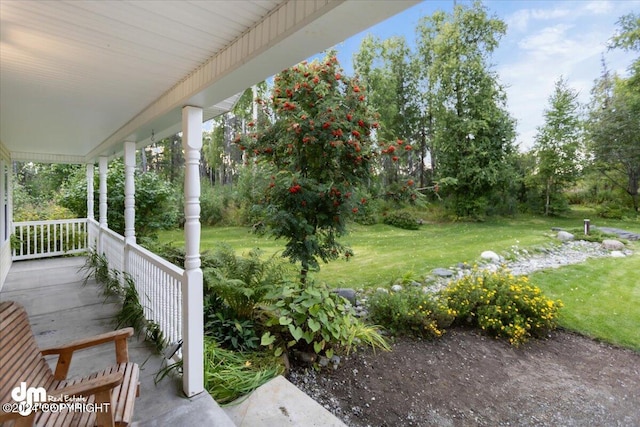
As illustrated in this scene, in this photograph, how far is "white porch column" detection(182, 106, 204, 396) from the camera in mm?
2346

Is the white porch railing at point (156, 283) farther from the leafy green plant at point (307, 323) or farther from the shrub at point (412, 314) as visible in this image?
the shrub at point (412, 314)

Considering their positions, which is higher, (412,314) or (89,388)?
(89,388)

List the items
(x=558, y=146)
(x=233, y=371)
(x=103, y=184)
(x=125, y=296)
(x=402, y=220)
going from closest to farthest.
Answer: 1. (x=233, y=371)
2. (x=125, y=296)
3. (x=103, y=184)
4. (x=402, y=220)
5. (x=558, y=146)

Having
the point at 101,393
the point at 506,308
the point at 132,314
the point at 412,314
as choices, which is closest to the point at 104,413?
the point at 101,393

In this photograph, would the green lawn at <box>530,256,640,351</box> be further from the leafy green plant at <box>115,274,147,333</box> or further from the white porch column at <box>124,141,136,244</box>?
the white porch column at <box>124,141,136,244</box>

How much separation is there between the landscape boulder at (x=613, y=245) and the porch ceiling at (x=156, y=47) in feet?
31.8

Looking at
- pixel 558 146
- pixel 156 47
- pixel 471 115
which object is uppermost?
pixel 471 115

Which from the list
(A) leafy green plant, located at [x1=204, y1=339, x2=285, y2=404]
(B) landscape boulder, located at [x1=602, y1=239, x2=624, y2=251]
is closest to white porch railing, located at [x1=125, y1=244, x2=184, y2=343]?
(A) leafy green plant, located at [x1=204, y1=339, x2=285, y2=404]

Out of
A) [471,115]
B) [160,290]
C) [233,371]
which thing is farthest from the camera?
[471,115]

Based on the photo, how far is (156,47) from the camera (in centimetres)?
190

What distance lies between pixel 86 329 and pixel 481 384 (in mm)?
4103

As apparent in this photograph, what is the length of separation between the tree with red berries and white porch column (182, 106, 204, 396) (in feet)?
4.26

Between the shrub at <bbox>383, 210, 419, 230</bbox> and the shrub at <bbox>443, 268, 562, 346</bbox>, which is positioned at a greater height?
the shrub at <bbox>383, 210, 419, 230</bbox>

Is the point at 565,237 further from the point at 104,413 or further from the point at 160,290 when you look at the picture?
the point at 104,413
